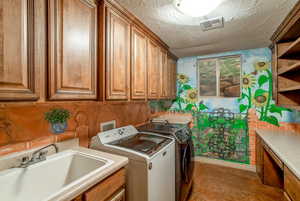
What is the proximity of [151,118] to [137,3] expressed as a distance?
1.95 metres

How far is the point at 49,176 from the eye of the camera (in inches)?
42.4

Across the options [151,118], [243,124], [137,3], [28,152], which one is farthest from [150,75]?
[243,124]

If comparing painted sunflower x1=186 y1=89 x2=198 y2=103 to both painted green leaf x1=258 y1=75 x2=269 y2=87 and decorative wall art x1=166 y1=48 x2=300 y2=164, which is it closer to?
decorative wall art x1=166 y1=48 x2=300 y2=164

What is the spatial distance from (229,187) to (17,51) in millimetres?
2953

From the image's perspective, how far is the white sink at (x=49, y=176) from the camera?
2.83 ft

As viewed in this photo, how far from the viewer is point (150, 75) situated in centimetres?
205

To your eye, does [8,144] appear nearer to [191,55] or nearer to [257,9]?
[257,9]

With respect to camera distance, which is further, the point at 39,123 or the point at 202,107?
the point at 202,107

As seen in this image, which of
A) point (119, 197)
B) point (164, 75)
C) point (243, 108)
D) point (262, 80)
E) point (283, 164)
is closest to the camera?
point (119, 197)

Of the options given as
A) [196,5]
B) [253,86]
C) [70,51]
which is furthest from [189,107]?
[70,51]

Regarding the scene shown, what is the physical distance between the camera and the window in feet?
9.52

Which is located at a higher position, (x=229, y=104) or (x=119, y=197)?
(x=229, y=104)

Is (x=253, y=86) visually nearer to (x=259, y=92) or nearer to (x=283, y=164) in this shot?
(x=259, y=92)

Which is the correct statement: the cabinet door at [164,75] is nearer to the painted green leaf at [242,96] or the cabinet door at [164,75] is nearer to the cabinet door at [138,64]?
the cabinet door at [138,64]
